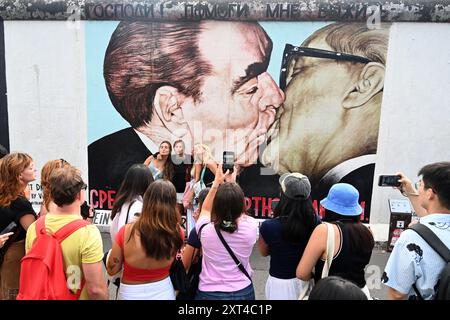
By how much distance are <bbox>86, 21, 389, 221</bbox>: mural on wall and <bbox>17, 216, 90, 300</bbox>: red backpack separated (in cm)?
359

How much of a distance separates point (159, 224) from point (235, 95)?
135 inches

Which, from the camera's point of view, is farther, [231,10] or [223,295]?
[231,10]

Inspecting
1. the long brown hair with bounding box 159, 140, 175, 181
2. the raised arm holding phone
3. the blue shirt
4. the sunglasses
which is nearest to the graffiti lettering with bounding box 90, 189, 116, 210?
the long brown hair with bounding box 159, 140, 175, 181

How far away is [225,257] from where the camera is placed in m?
2.89

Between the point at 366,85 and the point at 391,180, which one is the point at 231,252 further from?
the point at 366,85

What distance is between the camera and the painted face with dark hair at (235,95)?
18.6ft

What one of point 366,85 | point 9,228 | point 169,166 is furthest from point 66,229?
point 366,85

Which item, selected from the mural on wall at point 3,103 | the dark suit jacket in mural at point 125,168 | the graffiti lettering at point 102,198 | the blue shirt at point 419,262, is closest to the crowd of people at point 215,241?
the blue shirt at point 419,262

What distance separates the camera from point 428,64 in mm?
5488

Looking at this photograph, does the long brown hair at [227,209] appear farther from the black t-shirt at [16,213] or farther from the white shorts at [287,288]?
the black t-shirt at [16,213]

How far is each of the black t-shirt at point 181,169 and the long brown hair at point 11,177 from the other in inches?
111

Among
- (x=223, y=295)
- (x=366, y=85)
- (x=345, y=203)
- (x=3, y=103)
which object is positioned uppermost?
(x=366, y=85)

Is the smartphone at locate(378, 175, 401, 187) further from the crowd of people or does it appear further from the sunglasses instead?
the sunglasses

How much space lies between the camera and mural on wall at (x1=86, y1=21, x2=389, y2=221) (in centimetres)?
561
